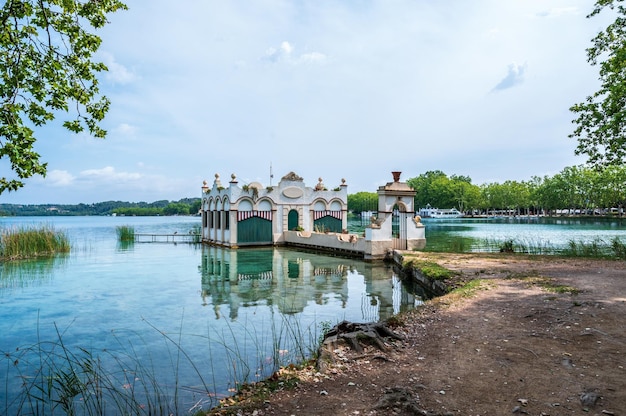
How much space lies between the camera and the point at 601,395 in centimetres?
419

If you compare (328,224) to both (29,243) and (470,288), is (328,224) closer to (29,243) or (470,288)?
(29,243)

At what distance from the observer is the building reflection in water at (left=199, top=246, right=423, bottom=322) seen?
11.5m

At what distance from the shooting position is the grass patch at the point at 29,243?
75.0 feet

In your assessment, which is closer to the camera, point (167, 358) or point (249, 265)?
point (167, 358)

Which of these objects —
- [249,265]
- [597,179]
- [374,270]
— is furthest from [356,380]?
[597,179]

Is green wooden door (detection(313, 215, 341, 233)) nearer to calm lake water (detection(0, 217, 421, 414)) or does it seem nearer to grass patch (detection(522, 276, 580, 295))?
calm lake water (detection(0, 217, 421, 414))

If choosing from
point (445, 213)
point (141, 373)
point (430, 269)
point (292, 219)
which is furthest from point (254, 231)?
point (445, 213)

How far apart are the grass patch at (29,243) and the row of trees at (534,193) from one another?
51.8 m

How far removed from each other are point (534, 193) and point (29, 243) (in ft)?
274

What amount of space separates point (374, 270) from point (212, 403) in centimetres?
1318

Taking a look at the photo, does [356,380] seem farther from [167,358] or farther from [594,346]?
[167,358]

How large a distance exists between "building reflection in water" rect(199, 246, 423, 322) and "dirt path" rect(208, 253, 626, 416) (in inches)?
123

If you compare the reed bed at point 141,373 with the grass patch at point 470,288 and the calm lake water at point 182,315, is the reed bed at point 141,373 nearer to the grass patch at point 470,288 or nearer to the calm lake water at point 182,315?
the calm lake water at point 182,315

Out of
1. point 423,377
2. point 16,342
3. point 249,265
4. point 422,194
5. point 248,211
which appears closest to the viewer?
point 423,377
